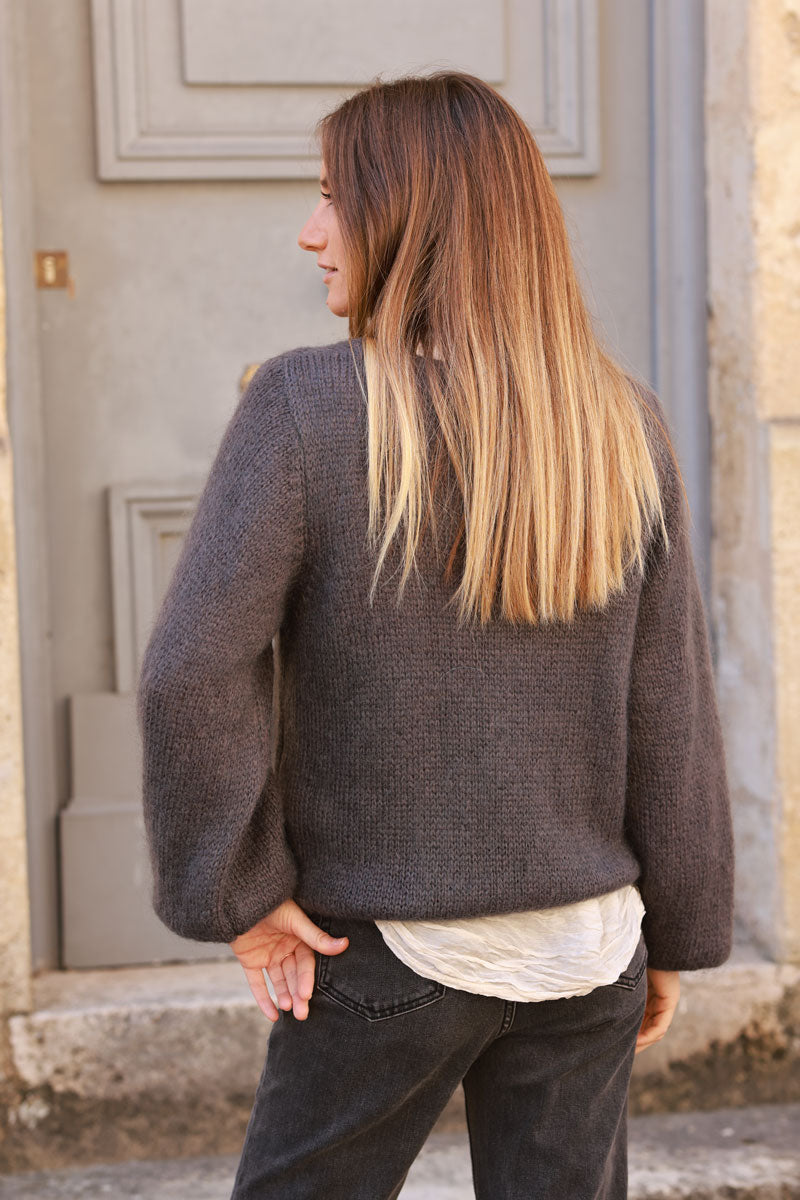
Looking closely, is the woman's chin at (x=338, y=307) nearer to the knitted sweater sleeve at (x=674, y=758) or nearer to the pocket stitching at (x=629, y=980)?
the knitted sweater sleeve at (x=674, y=758)

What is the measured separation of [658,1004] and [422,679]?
2.09ft

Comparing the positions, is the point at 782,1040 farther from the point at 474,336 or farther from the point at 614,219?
the point at 474,336

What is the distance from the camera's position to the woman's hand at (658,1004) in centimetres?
163

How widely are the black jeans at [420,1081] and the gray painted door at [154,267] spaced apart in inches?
61.0

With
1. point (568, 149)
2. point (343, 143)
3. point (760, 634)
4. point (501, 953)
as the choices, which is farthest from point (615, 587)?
point (568, 149)

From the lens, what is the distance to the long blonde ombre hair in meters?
1.28

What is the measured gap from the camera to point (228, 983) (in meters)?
2.78

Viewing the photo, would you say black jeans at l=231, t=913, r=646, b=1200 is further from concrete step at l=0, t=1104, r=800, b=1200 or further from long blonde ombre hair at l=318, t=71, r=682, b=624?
concrete step at l=0, t=1104, r=800, b=1200

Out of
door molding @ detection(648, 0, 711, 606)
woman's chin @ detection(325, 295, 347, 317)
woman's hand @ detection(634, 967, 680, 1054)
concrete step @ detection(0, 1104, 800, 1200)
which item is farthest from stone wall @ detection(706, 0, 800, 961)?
woman's chin @ detection(325, 295, 347, 317)

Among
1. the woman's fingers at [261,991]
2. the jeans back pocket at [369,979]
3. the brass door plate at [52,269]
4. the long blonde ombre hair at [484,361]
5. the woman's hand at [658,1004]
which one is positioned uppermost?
the brass door plate at [52,269]

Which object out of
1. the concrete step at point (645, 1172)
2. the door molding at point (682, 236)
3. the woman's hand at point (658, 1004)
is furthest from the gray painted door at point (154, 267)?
the woman's hand at point (658, 1004)

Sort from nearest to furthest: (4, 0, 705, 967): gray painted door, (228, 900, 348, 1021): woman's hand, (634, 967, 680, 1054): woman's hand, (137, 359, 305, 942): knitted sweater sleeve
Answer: (137, 359, 305, 942): knitted sweater sleeve < (228, 900, 348, 1021): woman's hand < (634, 967, 680, 1054): woman's hand < (4, 0, 705, 967): gray painted door

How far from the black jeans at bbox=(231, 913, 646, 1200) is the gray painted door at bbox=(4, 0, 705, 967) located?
5.08ft

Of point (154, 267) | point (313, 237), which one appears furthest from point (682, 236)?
point (313, 237)
